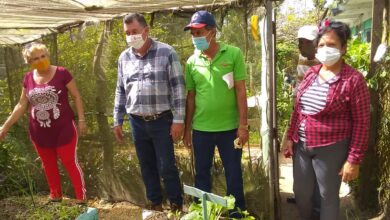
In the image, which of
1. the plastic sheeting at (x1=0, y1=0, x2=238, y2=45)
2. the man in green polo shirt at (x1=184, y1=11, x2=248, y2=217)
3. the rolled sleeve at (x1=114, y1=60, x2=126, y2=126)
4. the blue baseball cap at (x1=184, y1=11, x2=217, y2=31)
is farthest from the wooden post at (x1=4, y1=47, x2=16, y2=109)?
the blue baseball cap at (x1=184, y1=11, x2=217, y2=31)

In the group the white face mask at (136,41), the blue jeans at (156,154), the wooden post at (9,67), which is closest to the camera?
the white face mask at (136,41)

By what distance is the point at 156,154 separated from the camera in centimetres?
329

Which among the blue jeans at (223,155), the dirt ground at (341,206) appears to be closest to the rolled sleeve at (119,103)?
the blue jeans at (223,155)

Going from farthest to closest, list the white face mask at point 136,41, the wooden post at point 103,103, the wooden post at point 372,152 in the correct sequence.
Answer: the wooden post at point 103,103 < the white face mask at point 136,41 < the wooden post at point 372,152

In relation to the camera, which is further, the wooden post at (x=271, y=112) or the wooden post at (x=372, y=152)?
the wooden post at (x=271, y=112)

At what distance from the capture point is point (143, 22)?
10.2 feet

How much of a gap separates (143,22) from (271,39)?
1.06m

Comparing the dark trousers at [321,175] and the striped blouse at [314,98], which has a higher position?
the striped blouse at [314,98]

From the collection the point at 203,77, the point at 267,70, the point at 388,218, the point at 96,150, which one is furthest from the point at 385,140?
the point at 96,150

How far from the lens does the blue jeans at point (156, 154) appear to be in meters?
3.18

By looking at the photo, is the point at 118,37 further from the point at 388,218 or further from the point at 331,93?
the point at 388,218

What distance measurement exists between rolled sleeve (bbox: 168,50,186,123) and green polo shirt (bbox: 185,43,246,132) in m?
0.07

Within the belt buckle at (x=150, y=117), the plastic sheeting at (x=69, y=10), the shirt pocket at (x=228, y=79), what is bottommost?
the belt buckle at (x=150, y=117)

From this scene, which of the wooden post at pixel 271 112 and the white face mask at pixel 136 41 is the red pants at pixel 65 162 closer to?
the white face mask at pixel 136 41
